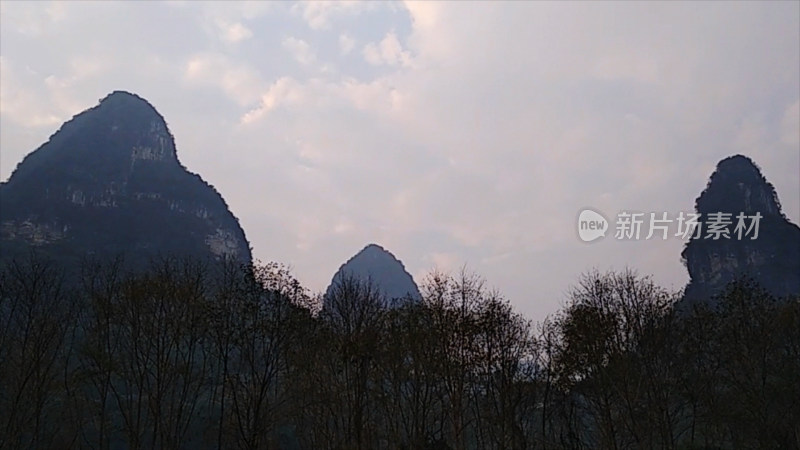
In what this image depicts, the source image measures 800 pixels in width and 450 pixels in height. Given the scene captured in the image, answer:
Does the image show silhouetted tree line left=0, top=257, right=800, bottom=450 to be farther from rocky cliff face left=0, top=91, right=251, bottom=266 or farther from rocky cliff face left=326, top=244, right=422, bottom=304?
rocky cliff face left=326, top=244, right=422, bottom=304

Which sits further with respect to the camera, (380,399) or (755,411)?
(380,399)

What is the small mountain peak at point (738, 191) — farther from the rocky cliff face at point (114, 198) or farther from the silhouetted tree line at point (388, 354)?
the rocky cliff face at point (114, 198)

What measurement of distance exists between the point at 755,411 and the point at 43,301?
73.9 feet

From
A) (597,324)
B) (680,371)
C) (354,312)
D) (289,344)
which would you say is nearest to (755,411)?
(680,371)

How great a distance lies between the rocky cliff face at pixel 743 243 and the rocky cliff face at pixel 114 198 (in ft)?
164

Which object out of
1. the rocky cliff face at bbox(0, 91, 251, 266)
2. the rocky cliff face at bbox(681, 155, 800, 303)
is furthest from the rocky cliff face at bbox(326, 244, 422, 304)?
the rocky cliff face at bbox(681, 155, 800, 303)

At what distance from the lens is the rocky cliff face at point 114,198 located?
6712cm

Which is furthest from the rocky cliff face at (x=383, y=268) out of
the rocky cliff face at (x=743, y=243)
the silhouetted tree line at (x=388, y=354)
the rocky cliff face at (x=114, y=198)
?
the silhouetted tree line at (x=388, y=354)

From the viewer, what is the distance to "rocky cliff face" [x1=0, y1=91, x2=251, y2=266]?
67.1 meters

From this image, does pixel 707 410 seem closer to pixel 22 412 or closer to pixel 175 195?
pixel 22 412

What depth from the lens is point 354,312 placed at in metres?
22.7

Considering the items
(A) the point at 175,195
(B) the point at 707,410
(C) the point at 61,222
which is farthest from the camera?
(A) the point at 175,195

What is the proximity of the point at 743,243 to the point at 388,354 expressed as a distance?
56894 millimetres

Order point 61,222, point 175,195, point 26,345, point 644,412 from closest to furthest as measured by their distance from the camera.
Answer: point 26,345 < point 644,412 < point 61,222 < point 175,195
